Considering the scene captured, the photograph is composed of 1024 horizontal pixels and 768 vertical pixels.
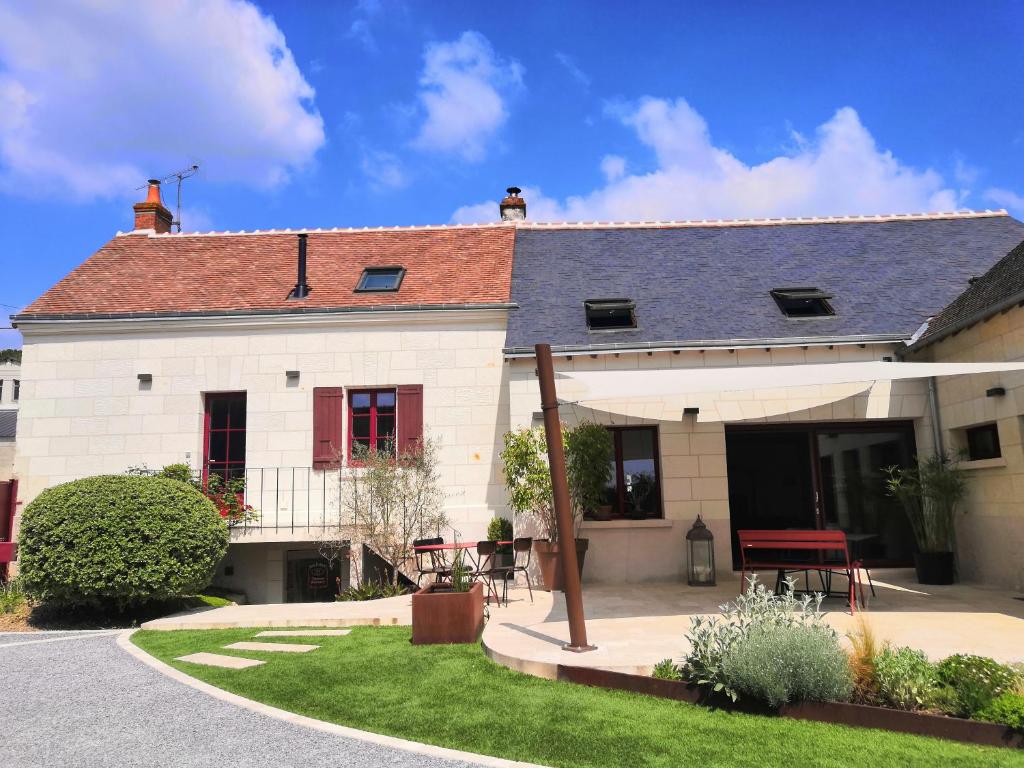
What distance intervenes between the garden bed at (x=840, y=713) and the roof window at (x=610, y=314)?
7.42 m

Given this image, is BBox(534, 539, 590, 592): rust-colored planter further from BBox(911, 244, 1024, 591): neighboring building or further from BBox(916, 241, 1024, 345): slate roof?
BBox(916, 241, 1024, 345): slate roof

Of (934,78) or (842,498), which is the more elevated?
(934,78)

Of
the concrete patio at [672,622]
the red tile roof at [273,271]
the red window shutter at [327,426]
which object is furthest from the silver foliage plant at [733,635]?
the red tile roof at [273,271]

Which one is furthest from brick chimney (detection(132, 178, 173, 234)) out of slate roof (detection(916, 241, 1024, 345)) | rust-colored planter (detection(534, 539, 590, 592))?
slate roof (detection(916, 241, 1024, 345))

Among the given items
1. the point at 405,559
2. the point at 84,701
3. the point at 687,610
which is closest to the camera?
the point at 84,701

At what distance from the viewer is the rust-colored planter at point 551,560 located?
10.2 m

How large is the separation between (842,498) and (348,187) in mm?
9574

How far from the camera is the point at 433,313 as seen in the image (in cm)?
1258

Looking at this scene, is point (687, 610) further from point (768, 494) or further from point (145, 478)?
point (145, 478)

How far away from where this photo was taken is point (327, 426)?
1230 cm

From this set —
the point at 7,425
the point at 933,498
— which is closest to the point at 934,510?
the point at 933,498

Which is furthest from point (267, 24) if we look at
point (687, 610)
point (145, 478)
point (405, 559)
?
point (687, 610)

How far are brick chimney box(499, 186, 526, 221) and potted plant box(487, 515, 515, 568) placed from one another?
8017mm

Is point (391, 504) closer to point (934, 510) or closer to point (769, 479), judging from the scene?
point (769, 479)
